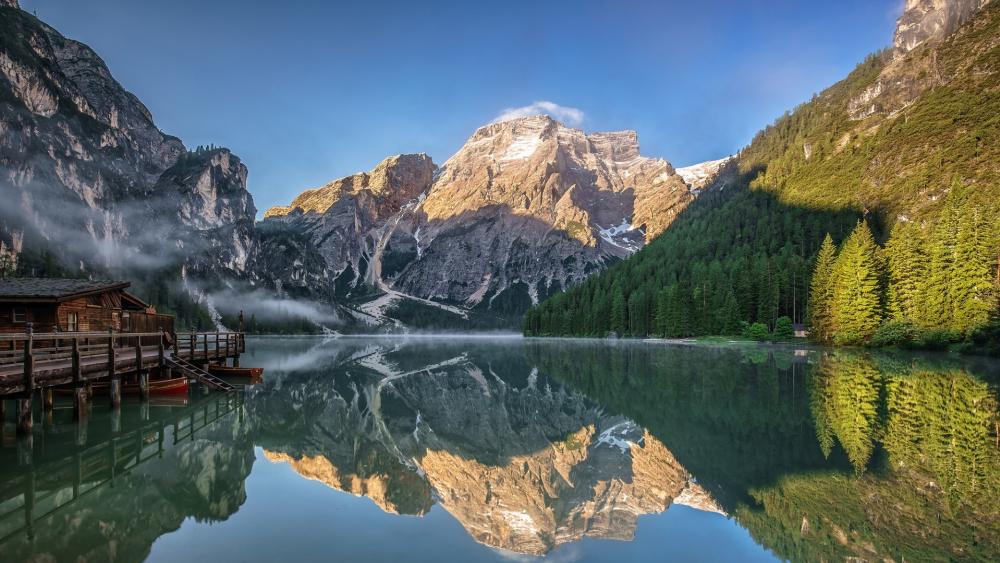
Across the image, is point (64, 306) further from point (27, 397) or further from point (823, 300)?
point (823, 300)

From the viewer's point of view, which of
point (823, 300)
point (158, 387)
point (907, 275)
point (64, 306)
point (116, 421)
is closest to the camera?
point (116, 421)

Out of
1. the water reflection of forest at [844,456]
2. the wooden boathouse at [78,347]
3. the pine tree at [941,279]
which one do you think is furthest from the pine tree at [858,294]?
the wooden boathouse at [78,347]

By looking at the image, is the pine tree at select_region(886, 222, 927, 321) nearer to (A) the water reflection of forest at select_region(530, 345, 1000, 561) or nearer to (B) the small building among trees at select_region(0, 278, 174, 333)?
(A) the water reflection of forest at select_region(530, 345, 1000, 561)

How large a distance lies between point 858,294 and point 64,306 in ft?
279

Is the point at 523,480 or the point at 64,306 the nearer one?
the point at 523,480

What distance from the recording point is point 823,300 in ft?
272

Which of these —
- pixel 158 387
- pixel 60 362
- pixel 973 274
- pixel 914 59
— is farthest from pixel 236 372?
pixel 914 59

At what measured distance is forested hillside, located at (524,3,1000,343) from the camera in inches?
2479

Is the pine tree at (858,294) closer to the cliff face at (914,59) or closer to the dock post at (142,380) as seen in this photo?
the dock post at (142,380)

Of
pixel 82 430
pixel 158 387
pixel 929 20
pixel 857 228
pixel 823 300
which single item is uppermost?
pixel 929 20

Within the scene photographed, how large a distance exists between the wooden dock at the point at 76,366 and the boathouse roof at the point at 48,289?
2.79m

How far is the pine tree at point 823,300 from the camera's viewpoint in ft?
262

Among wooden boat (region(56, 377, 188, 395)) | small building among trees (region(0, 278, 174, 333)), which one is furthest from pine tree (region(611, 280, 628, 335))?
wooden boat (region(56, 377, 188, 395))

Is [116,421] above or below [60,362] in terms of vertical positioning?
below
